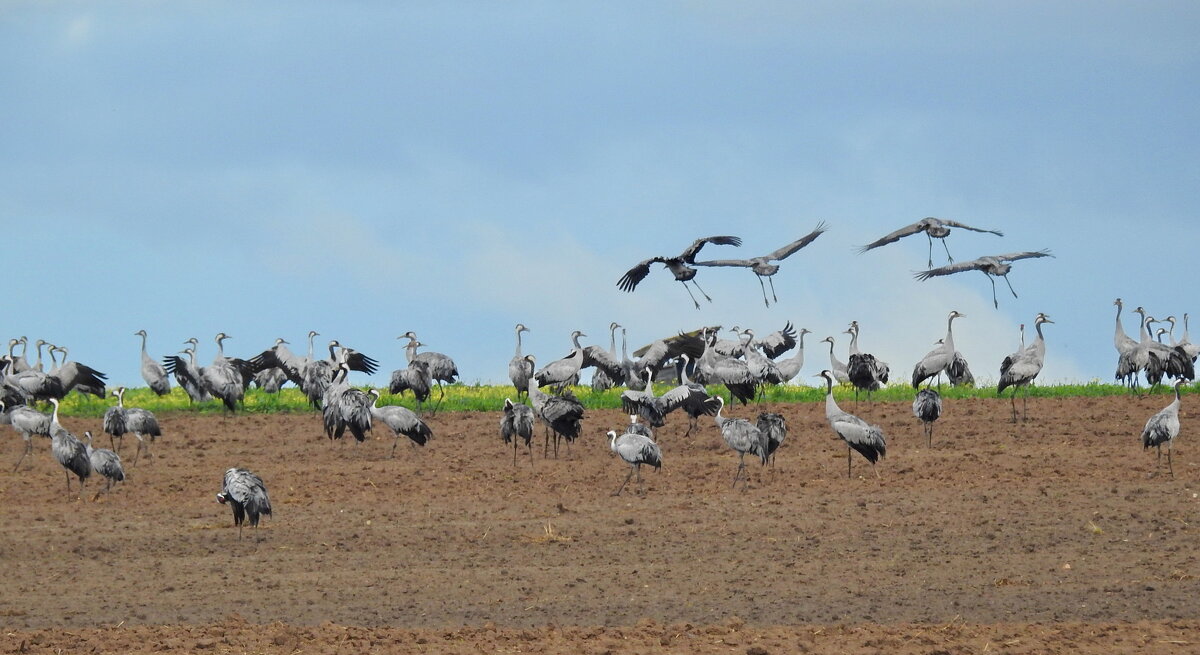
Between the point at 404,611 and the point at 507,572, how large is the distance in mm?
1982

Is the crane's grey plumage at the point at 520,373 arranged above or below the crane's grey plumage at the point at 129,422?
above

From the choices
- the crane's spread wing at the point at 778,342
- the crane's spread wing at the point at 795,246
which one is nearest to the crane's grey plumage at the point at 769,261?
the crane's spread wing at the point at 795,246

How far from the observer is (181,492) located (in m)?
23.2

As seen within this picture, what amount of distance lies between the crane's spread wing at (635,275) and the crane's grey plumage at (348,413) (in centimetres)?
552

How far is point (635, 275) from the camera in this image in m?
23.6

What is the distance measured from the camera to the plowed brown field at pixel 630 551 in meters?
13.8

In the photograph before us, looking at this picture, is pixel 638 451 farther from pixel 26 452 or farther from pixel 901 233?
pixel 26 452

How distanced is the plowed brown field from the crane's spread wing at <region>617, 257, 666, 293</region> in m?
2.85

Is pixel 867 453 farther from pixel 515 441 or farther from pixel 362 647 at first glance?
pixel 362 647

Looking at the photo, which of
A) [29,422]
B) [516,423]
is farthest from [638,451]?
[29,422]

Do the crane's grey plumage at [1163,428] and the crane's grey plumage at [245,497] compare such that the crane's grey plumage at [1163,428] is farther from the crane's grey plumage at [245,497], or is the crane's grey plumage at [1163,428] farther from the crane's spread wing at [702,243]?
the crane's grey plumage at [245,497]

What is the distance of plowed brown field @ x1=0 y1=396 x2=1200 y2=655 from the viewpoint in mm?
13820

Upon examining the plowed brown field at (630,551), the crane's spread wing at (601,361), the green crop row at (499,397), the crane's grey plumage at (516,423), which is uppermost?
the crane's spread wing at (601,361)

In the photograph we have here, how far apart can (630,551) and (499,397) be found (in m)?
15.4
